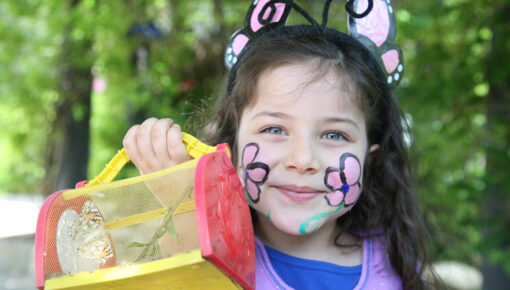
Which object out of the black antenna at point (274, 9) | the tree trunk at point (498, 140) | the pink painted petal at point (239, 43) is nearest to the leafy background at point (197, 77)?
the tree trunk at point (498, 140)

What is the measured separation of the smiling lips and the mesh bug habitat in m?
0.26

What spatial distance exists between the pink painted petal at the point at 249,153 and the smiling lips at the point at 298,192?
11 centimetres

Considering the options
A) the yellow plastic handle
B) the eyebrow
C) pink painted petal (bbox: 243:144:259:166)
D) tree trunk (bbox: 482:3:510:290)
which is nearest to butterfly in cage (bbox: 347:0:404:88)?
the eyebrow

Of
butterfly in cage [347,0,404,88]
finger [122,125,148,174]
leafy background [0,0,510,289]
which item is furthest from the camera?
leafy background [0,0,510,289]

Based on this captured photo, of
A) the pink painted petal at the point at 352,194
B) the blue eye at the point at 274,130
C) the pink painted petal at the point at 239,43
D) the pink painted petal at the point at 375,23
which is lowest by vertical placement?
the pink painted petal at the point at 352,194

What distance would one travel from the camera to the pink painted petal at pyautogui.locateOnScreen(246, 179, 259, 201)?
4.78 ft

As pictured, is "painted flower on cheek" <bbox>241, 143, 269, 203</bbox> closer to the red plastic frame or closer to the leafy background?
the red plastic frame

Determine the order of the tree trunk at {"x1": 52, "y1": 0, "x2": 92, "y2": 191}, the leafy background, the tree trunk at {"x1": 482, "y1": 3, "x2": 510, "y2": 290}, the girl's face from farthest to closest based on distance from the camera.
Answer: the tree trunk at {"x1": 52, "y1": 0, "x2": 92, "y2": 191}
the leafy background
the tree trunk at {"x1": 482, "y1": 3, "x2": 510, "y2": 290}
the girl's face

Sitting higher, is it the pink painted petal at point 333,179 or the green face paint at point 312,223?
the pink painted petal at point 333,179

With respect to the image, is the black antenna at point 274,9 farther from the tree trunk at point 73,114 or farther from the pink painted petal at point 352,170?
the tree trunk at point 73,114

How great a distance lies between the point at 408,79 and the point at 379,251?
220 centimetres

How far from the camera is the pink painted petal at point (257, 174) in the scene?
4.73 ft

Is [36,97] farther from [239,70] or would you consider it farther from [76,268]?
[76,268]

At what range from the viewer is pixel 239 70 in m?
1.62
